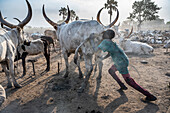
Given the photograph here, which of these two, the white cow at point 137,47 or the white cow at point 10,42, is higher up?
the white cow at point 10,42

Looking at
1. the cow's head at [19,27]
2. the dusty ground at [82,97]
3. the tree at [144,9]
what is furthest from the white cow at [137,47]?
the tree at [144,9]

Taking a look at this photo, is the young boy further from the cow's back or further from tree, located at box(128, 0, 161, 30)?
tree, located at box(128, 0, 161, 30)

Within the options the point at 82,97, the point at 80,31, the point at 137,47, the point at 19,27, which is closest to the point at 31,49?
the point at 19,27

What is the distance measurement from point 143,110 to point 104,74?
7.82ft

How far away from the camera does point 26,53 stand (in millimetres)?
5387

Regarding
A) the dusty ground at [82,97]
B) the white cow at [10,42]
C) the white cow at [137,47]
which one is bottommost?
the dusty ground at [82,97]

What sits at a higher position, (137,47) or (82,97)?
(137,47)

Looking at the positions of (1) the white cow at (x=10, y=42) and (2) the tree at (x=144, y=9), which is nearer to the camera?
(1) the white cow at (x=10, y=42)

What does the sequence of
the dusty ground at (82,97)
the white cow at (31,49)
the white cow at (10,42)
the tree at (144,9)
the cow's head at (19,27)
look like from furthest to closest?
the tree at (144,9)
the white cow at (31,49)
the cow's head at (19,27)
the white cow at (10,42)
the dusty ground at (82,97)

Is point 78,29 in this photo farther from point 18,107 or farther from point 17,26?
point 18,107

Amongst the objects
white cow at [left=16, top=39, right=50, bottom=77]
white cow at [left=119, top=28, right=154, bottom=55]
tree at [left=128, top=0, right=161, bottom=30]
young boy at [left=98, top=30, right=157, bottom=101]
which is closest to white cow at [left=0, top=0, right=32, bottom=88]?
white cow at [left=16, top=39, right=50, bottom=77]

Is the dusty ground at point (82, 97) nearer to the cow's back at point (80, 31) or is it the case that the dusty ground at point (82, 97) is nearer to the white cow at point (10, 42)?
the white cow at point (10, 42)

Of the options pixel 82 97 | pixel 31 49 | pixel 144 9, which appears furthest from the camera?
pixel 144 9

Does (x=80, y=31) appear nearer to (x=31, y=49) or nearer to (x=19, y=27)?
(x=19, y=27)
